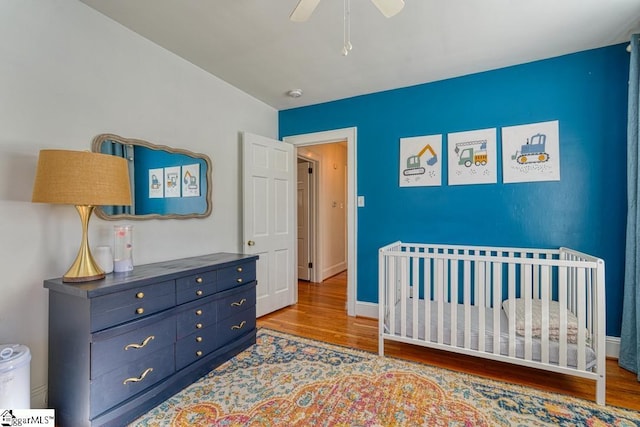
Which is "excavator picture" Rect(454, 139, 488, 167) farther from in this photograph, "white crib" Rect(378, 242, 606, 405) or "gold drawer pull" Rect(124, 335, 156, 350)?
"gold drawer pull" Rect(124, 335, 156, 350)

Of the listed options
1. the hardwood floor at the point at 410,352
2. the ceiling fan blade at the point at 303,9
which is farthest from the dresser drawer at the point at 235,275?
the ceiling fan blade at the point at 303,9

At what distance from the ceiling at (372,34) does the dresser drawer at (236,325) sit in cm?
210

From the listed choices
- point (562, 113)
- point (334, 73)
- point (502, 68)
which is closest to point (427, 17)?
point (334, 73)

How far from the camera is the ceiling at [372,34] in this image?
183 cm

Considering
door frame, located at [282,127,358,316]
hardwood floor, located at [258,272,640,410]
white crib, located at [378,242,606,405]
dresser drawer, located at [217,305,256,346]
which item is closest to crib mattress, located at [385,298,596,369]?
white crib, located at [378,242,606,405]

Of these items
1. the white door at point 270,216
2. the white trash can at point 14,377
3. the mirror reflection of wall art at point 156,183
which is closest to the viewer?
the white trash can at point 14,377

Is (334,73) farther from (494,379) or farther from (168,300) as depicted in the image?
(494,379)

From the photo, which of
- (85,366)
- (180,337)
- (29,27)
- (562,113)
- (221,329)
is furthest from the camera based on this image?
(562,113)

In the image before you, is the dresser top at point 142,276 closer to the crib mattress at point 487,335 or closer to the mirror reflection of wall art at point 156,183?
the mirror reflection of wall art at point 156,183

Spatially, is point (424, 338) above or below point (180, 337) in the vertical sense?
below

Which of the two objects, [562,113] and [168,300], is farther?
[562,113]

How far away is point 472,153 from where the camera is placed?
270 cm

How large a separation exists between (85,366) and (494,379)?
2398mm

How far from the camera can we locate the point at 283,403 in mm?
1694
